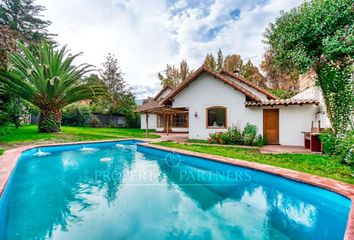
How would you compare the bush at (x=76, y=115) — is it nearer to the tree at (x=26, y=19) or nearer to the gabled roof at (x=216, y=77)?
the tree at (x=26, y=19)

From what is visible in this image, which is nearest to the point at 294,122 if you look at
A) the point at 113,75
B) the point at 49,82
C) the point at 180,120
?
the point at 180,120

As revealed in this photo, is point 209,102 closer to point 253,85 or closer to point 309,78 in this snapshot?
point 253,85

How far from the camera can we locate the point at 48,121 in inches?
632

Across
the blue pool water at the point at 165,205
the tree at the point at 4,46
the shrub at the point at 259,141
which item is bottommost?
the blue pool water at the point at 165,205

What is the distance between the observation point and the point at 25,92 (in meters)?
14.4

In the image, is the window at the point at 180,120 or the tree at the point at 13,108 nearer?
the tree at the point at 13,108

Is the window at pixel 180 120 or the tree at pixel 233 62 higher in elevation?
the tree at pixel 233 62

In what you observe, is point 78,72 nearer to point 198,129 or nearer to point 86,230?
point 198,129

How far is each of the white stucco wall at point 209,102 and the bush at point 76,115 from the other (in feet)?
56.0

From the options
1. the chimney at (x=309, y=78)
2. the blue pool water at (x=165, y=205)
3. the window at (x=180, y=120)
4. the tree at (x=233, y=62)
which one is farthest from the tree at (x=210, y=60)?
the blue pool water at (x=165, y=205)

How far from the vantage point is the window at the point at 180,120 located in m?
24.1

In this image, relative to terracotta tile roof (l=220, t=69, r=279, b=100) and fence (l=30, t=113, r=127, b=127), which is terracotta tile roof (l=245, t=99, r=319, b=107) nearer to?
terracotta tile roof (l=220, t=69, r=279, b=100)

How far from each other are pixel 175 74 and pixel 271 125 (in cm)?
2709

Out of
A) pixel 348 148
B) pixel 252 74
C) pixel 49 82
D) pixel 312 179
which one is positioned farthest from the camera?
pixel 252 74
